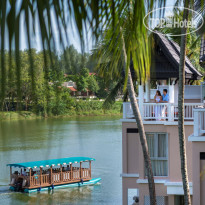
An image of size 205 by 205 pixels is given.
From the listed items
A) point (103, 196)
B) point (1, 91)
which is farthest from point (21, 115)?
point (103, 196)

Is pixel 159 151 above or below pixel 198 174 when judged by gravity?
above

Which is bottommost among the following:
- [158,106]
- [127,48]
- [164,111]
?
[164,111]

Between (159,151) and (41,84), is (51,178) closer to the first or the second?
(159,151)

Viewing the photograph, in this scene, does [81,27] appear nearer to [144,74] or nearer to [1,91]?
[1,91]

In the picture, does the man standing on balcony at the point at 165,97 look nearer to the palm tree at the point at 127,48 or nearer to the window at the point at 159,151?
the window at the point at 159,151

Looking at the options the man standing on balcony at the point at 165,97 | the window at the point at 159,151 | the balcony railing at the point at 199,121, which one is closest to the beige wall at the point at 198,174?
the balcony railing at the point at 199,121

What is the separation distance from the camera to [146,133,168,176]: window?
13633 millimetres

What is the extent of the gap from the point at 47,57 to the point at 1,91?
0.33 feet

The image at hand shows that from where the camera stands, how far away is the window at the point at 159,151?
1363 centimetres

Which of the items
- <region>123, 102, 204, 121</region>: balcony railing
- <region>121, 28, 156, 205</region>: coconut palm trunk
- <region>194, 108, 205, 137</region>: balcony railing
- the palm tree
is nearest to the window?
<region>123, 102, 204, 121</region>: balcony railing

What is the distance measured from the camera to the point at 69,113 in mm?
855

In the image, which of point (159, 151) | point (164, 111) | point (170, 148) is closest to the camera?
point (170, 148)

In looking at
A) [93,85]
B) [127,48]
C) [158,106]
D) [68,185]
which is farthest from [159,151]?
[68,185]

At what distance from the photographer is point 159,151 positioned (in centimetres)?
1371
